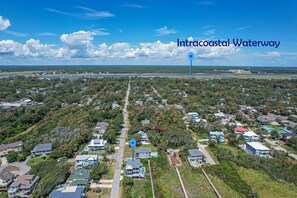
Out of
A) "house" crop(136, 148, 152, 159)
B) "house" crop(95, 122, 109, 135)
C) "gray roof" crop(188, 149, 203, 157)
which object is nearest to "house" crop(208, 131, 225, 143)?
"gray roof" crop(188, 149, 203, 157)

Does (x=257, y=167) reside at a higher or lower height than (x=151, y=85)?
lower

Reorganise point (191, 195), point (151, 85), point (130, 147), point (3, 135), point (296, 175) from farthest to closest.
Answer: point (151, 85)
point (3, 135)
point (130, 147)
point (296, 175)
point (191, 195)

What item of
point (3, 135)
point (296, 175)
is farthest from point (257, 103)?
point (3, 135)

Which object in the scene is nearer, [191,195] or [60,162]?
[191,195]

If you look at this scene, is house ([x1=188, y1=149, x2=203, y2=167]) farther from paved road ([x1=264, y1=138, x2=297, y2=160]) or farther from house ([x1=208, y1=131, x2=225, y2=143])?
paved road ([x1=264, y1=138, x2=297, y2=160])

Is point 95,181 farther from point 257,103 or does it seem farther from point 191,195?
point 257,103

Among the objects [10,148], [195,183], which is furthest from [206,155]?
[10,148]

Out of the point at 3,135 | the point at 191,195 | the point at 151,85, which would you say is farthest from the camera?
the point at 151,85
